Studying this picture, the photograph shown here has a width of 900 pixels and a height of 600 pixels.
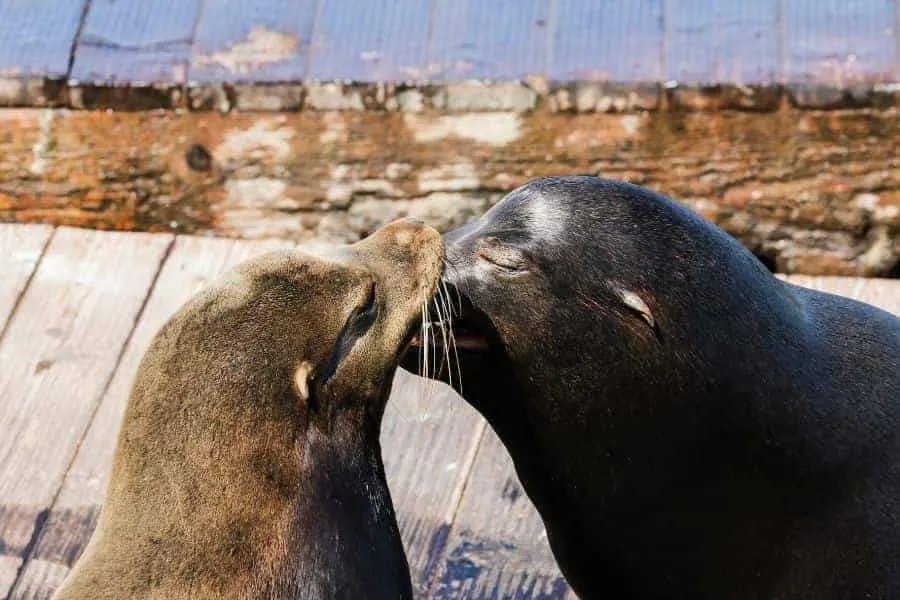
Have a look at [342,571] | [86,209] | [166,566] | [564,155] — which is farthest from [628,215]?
[86,209]

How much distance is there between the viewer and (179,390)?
11.4ft

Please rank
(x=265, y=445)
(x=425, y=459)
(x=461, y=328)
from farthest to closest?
(x=425, y=459) < (x=461, y=328) < (x=265, y=445)

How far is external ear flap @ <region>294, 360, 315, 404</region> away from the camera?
362 centimetres

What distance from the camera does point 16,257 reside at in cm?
590

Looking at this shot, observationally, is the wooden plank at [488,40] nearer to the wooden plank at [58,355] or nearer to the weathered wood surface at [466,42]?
the weathered wood surface at [466,42]

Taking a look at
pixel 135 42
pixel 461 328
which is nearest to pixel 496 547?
pixel 461 328

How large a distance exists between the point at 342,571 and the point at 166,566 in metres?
0.40

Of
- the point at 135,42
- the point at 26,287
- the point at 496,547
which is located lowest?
A: the point at 496,547

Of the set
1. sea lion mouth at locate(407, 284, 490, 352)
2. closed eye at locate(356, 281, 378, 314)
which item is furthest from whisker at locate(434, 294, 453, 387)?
closed eye at locate(356, 281, 378, 314)

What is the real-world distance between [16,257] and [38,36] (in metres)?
0.81

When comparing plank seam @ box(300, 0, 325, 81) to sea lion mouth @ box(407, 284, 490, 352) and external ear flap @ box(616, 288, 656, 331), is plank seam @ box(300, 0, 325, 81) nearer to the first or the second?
sea lion mouth @ box(407, 284, 490, 352)

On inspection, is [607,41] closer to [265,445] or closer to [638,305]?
[638,305]

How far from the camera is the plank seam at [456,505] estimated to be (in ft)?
15.6

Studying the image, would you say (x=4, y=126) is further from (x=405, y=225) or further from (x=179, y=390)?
(x=179, y=390)
